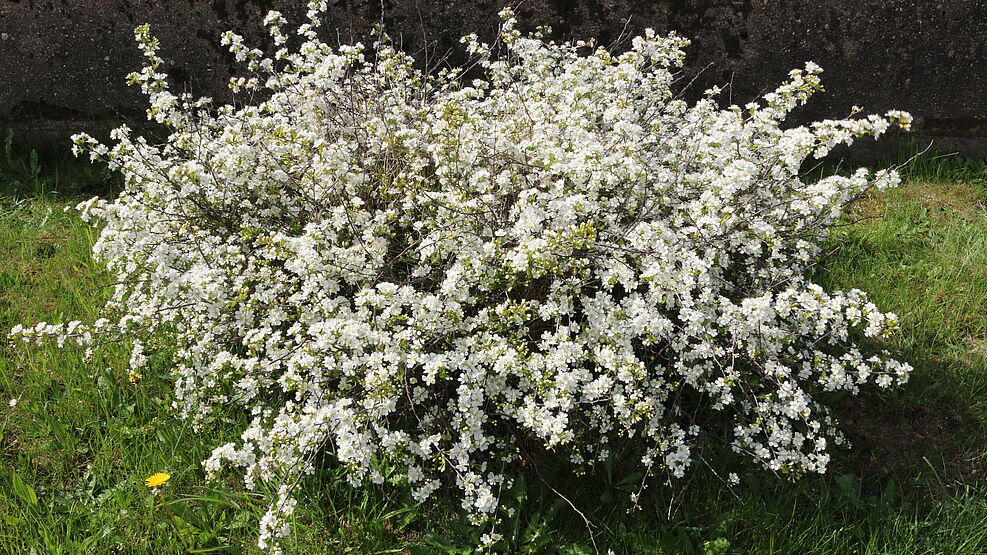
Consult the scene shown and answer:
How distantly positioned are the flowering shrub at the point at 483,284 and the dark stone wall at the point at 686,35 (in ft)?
4.94

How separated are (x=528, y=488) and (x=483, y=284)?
31.4 inches

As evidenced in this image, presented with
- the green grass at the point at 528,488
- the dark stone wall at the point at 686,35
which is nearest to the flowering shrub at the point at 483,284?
the green grass at the point at 528,488

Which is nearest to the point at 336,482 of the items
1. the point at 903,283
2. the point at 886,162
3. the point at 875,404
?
the point at 875,404

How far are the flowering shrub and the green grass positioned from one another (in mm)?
142

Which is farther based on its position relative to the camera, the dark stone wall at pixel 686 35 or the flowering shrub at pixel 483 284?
the dark stone wall at pixel 686 35

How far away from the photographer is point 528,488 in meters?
2.71

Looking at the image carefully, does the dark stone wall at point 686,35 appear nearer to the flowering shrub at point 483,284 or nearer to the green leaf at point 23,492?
the flowering shrub at point 483,284

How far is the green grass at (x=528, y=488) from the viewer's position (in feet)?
8.57

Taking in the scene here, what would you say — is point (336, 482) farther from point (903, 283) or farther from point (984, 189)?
point (984, 189)

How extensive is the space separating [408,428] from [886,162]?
391 cm

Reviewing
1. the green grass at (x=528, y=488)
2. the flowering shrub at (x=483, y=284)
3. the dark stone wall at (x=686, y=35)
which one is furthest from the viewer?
the dark stone wall at (x=686, y=35)

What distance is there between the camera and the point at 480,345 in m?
2.49

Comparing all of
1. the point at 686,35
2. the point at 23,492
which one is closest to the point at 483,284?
the point at 23,492

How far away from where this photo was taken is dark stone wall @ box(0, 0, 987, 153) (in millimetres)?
4645
